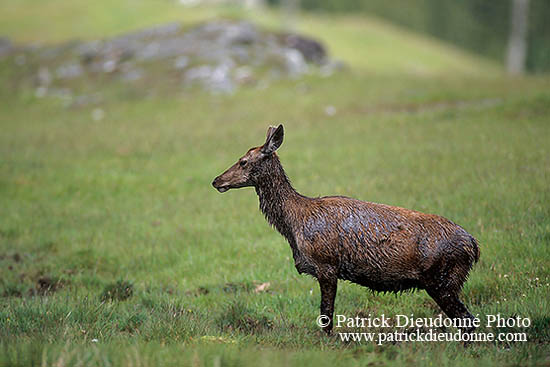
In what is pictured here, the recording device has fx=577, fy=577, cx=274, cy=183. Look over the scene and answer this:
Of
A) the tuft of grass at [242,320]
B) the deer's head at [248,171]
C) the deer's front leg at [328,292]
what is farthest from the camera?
the tuft of grass at [242,320]

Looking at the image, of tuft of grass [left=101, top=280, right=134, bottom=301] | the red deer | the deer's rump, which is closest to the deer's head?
the red deer

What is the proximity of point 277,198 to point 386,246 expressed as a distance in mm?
1390

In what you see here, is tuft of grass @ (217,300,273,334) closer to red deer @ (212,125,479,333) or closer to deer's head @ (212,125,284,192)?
red deer @ (212,125,479,333)

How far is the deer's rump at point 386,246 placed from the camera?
621 cm

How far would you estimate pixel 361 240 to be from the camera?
→ 643cm

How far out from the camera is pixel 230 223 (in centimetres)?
1180

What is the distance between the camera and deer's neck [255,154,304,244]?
678 centimetres

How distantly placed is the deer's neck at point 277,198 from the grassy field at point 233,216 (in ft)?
4.26

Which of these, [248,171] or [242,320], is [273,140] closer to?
[248,171]

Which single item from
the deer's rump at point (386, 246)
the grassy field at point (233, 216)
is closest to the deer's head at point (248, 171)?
the deer's rump at point (386, 246)

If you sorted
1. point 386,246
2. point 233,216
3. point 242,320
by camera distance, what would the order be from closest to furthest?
point 386,246
point 242,320
point 233,216

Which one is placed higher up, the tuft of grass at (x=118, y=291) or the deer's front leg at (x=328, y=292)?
the deer's front leg at (x=328, y=292)

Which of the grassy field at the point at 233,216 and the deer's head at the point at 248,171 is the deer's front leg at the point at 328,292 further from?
the deer's head at the point at 248,171

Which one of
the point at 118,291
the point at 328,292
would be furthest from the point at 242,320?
the point at 118,291
